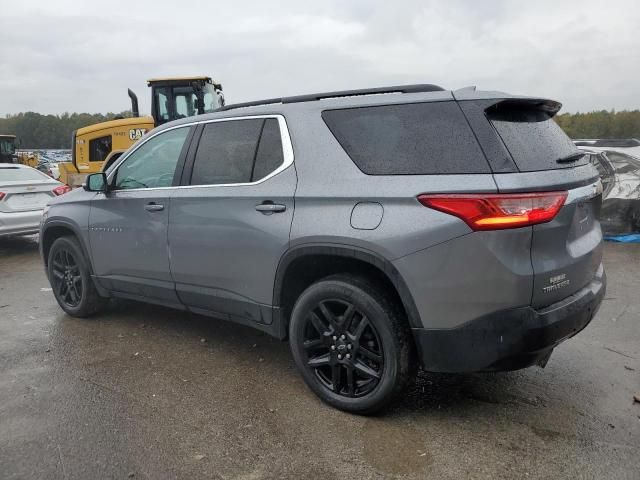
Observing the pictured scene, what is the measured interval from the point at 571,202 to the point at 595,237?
1.75ft

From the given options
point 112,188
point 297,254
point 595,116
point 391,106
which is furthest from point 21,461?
point 595,116

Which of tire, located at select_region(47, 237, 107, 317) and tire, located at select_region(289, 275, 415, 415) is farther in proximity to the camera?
tire, located at select_region(47, 237, 107, 317)

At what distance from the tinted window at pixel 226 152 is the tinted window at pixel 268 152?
5cm

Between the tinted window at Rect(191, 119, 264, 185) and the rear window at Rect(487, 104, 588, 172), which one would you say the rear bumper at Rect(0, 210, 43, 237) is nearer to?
the tinted window at Rect(191, 119, 264, 185)

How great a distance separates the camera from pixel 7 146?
85.4 ft

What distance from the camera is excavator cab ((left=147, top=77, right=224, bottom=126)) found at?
38.9 feet

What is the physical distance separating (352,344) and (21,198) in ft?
24.3

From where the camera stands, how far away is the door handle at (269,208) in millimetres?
3225

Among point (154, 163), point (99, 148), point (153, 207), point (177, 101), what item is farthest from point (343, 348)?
point (99, 148)

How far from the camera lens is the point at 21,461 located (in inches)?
106

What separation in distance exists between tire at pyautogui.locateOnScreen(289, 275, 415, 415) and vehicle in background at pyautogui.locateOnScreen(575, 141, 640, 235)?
675 centimetres

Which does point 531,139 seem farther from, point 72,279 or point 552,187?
point 72,279

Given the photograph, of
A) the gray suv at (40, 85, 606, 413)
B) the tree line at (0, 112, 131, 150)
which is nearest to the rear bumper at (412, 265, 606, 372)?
the gray suv at (40, 85, 606, 413)

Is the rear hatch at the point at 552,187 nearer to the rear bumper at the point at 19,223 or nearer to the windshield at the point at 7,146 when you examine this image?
the rear bumper at the point at 19,223
